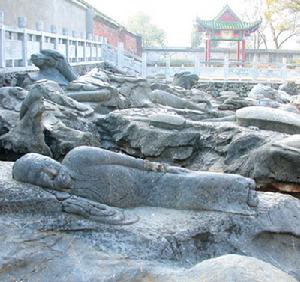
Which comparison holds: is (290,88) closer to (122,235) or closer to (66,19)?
(66,19)

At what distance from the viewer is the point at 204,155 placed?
6.76 meters

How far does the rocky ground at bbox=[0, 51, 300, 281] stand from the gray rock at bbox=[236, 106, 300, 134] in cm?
1

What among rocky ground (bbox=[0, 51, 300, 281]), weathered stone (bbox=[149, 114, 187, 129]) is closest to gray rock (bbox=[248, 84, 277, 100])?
rocky ground (bbox=[0, 51, 300, 281])

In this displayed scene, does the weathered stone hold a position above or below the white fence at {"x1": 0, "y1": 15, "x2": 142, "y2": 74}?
below

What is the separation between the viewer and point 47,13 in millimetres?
18750

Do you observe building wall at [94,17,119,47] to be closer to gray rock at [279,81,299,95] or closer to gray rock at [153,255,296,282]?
gray rock at [279,81,299,95]

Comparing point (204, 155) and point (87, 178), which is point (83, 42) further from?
point (87, 178)

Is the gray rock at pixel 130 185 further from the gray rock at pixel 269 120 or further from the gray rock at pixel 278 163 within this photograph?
the gray rock at pixel 269 120

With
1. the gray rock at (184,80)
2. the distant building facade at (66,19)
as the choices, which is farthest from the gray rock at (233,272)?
the gray rock at (184,80)

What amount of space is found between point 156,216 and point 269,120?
3.78 metres

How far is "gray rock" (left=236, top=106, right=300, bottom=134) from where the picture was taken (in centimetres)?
698

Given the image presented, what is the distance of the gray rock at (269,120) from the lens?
6.98m

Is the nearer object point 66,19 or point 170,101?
point 170,101

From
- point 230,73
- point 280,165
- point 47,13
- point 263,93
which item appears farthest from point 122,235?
point 230,73
